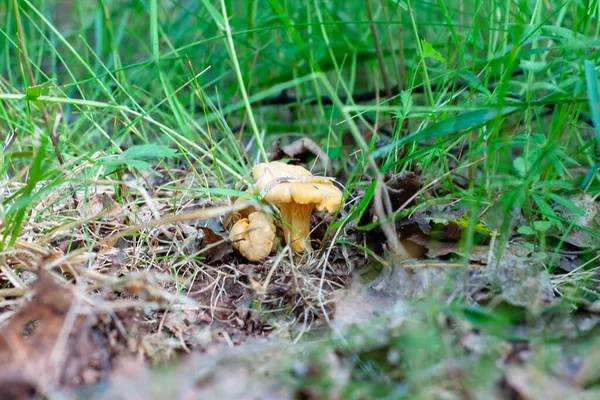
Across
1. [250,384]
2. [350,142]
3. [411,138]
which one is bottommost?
[350,142]

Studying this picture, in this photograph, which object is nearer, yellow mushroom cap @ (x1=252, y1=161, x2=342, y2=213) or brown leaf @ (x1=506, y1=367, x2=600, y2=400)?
brown leaf @ (x1=506, y1=367, x2=600, y2=400)

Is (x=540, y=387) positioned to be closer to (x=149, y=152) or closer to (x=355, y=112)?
(x=149, y=152)

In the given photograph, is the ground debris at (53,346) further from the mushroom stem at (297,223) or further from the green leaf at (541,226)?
the green leaf at (541,226)

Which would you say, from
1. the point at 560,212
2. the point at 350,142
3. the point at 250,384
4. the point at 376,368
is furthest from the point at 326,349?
the point at 350,142

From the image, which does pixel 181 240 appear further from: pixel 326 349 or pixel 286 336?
pixel 326 349

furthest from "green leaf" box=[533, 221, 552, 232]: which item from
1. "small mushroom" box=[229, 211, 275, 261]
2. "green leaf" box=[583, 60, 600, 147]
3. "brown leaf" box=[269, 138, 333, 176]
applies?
"brown leaf" box=[269, 138, 333, 176]

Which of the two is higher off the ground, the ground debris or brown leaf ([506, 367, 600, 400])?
the ground debris

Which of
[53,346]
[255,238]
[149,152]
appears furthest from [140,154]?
[53,346]

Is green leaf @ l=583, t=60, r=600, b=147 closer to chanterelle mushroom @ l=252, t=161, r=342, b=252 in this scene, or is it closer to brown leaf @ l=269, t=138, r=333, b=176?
chanterelle mushroom @ l=252, t=161, r=342, b=252
